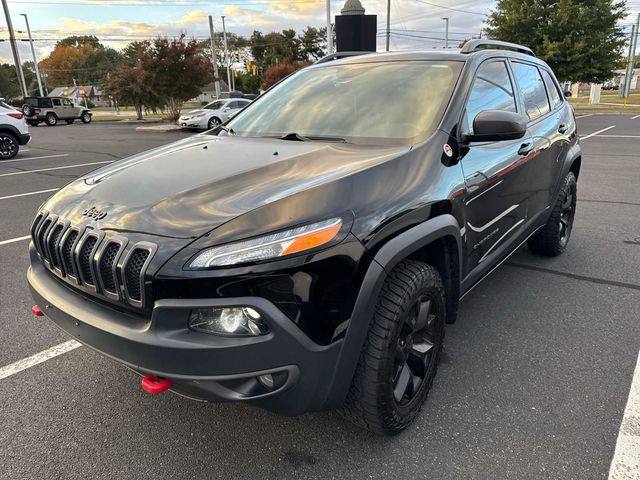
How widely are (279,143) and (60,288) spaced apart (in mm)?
1340

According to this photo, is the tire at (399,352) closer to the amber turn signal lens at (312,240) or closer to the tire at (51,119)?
the amber turn signal lens at (312,240)

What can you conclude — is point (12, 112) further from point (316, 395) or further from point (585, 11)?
point (585, 11)

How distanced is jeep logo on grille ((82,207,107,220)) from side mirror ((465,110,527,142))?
6.02 ft

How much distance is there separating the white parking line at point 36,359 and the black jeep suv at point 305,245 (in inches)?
33.2

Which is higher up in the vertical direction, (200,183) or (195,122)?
(200,183)

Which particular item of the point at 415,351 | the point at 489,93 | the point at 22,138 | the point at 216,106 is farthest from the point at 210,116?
the point at 415,351

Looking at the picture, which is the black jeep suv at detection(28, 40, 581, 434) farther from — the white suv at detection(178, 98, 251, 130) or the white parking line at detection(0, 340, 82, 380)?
the white suv at detection(178, 98, 251, 130)

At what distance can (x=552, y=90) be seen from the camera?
4.45 metres

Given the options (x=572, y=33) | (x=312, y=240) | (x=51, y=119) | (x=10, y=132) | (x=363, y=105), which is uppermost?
(x=572, y=33)

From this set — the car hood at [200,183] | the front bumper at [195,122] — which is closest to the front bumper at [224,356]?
the car hood at [200,183]

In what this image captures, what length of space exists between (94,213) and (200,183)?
0.45 m

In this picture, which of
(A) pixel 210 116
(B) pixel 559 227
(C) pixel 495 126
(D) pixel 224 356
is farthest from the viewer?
(A) pixel 210 116

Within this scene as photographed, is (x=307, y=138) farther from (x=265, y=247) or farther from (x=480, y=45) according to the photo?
(x=480, y=45)

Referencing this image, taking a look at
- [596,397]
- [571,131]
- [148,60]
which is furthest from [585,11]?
[596,397]
